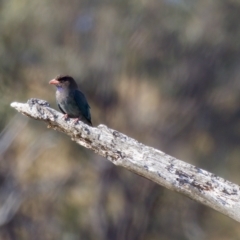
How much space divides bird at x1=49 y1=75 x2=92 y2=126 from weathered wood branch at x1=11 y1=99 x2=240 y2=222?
2030mm

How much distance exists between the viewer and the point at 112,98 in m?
14.8

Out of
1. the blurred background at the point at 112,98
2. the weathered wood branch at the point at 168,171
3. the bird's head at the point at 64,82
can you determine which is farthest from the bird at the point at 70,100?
the blurred background at the point at 112,98

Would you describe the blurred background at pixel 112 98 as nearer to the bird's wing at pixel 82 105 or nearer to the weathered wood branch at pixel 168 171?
the bird's wing at pixel 82 105

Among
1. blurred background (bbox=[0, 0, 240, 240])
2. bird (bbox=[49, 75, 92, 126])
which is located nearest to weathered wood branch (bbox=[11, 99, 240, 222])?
bird (bbox=[49, 75, 92, 126])

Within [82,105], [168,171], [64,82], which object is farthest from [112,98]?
[168,171]

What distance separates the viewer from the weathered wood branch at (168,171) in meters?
4.96

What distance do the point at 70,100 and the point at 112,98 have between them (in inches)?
280

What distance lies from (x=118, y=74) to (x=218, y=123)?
212 cm

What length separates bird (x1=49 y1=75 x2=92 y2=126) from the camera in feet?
24.8

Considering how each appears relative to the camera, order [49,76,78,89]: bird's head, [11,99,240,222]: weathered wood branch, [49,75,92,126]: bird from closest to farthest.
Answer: [11,99,240,222]: weathered wood branch < [49,75,92,126]: bird < [49,76,78,89]: bird's head

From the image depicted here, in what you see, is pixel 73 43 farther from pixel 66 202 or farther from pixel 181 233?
pixel 181 233

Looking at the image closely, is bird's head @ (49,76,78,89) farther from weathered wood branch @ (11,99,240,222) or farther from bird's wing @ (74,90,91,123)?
weathered wood branch @ (11,99,240,222)

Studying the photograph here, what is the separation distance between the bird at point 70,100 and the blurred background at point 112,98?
21.5 ft

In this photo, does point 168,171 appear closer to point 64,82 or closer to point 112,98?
point 64,82
